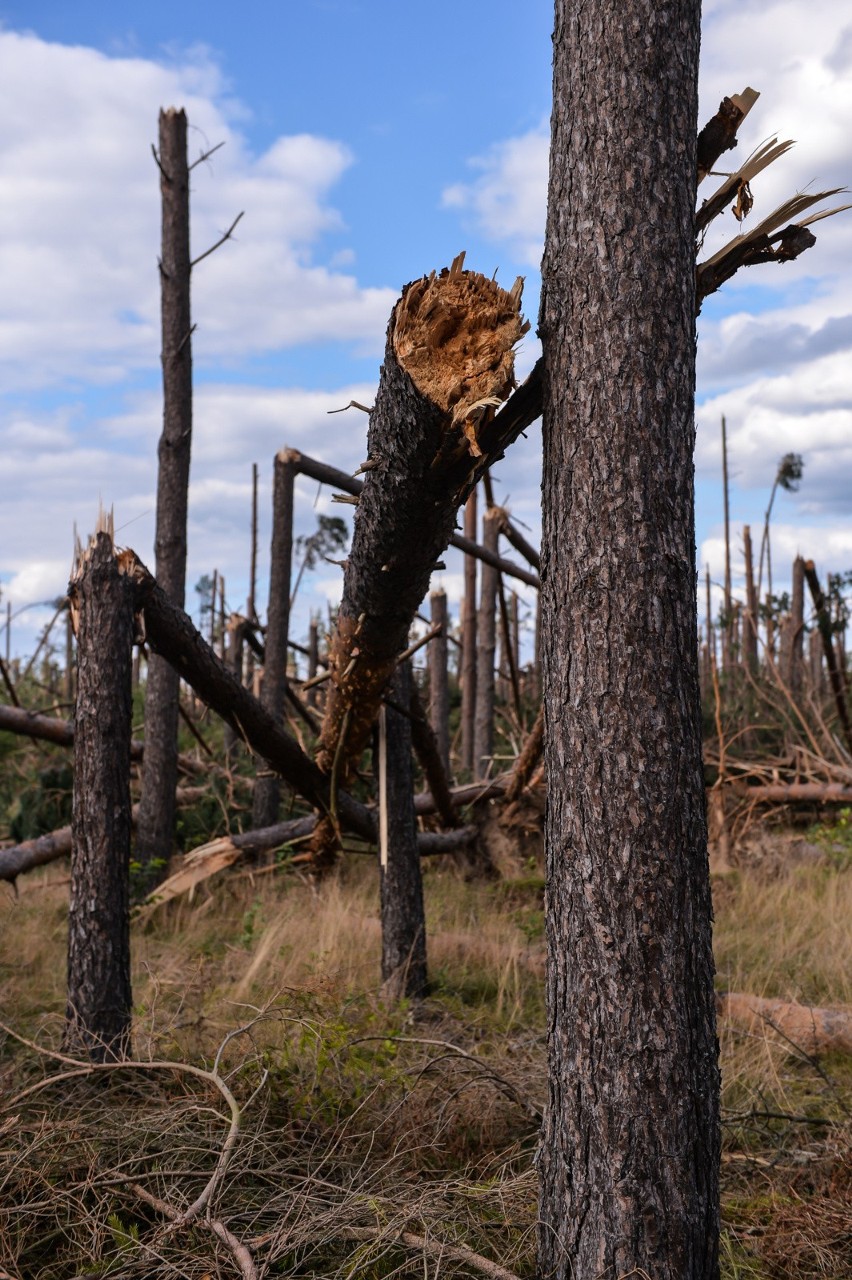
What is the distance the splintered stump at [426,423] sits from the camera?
2939 mm

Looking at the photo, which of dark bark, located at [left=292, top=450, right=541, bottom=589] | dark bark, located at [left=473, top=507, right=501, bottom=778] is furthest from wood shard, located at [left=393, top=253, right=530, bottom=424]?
dark bark, located at [left=473, top=507, right=501, bottom=778]

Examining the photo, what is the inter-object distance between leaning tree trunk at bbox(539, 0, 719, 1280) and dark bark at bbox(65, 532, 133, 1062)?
7.59 feet

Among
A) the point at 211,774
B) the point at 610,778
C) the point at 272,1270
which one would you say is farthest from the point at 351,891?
the point at 610,778

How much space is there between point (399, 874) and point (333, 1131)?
230 centimetres

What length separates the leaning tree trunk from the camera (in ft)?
9.22

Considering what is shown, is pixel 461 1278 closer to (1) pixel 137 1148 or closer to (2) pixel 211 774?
→ (1) pixel 137 1148

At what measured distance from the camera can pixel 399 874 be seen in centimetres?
615

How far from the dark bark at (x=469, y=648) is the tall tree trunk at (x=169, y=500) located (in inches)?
196

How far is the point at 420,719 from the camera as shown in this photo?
21.2ft

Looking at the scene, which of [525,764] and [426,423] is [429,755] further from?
[426,423]

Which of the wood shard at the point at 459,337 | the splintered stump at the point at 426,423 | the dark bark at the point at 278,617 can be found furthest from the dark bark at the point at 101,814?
the dark bark at the point at 278,617

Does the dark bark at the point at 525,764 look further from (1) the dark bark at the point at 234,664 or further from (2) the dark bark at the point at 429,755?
(1) the dark bark at the point at 234,664

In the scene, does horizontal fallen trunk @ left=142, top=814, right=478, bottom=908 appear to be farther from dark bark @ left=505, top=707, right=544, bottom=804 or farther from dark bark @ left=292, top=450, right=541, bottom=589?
dark bark @ left=292, top=450, right=541, bottom=589

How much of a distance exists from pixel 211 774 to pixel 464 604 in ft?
21.9
